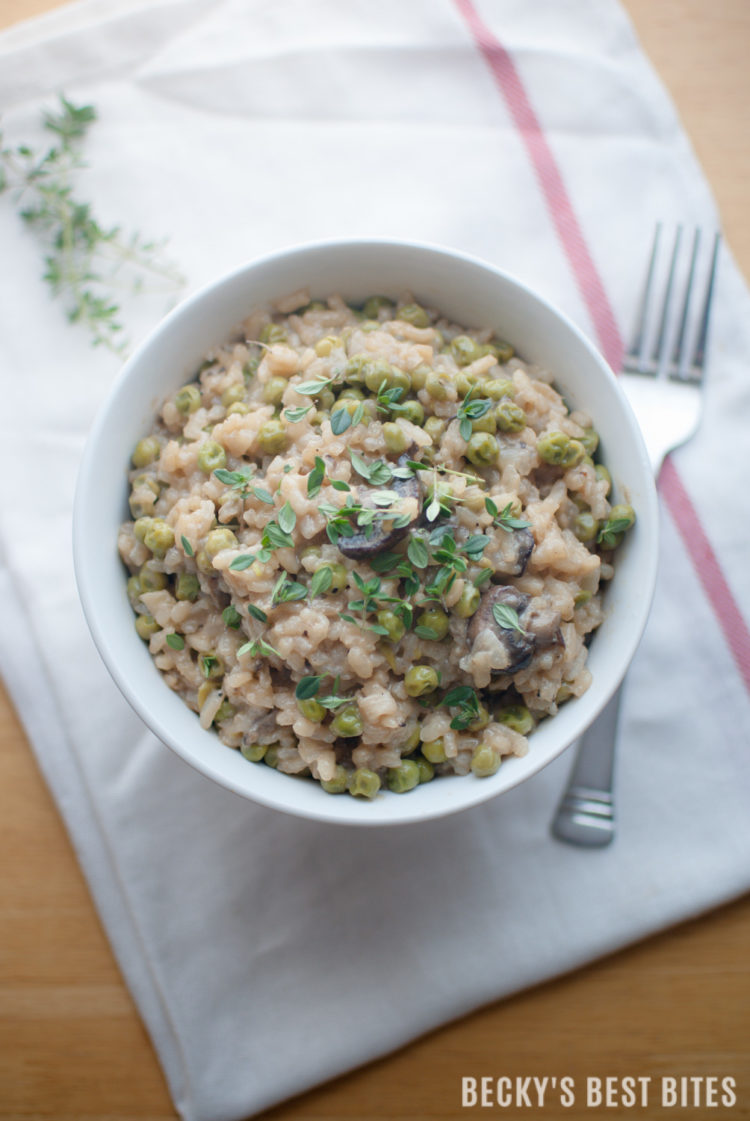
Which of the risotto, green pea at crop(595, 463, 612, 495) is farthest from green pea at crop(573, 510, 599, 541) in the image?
green pea at crop(595, 463, 612, 495)

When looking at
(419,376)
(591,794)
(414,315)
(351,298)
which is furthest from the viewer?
(591,794)

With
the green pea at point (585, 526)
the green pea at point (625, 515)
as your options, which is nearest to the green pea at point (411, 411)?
the green pea at point (585, 526)

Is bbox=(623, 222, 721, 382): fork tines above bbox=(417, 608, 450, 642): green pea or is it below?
above

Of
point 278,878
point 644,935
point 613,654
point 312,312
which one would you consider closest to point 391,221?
point 312,312

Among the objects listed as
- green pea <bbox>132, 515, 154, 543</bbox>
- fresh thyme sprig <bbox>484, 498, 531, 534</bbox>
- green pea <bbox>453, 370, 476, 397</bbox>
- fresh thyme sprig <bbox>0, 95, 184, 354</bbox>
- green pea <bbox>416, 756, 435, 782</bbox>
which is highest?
fresh thyme sprig <bbox>0, 95, 184, 354</bbox>

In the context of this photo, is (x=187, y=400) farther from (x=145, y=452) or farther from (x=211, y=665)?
(x=211, y=665)

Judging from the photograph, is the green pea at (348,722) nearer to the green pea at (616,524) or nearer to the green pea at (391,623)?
the green pea at (391,623)

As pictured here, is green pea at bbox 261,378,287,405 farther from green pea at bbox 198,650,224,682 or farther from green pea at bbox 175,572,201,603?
green pea at bbox 198,650,224,682

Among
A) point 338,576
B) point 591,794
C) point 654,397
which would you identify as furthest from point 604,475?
point 591,794
